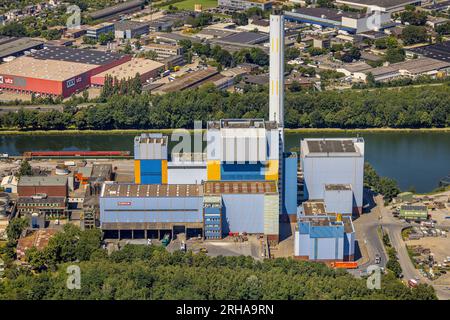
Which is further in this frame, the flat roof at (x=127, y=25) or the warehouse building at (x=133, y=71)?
the flat roof at (x=127, y=25)

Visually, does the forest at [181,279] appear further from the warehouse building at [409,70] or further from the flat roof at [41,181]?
the warehouse building at [409,70]

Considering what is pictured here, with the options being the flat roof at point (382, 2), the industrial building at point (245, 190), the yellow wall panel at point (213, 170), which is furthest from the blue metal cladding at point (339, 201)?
the flat roof at point (382, 2)

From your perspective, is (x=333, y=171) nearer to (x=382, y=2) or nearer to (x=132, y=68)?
(x=132, y=68)

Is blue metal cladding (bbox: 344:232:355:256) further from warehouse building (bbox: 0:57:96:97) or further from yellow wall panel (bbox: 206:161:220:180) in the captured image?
warehouse building (bbox: 0:57:96:97)

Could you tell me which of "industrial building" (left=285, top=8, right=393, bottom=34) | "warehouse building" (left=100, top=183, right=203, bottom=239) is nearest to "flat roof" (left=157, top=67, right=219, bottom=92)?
"industrial building" (left=285, top=8, right=393, bottom=34)

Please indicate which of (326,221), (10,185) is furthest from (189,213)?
(10,185)

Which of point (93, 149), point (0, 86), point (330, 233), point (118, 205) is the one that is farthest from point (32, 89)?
point (330, 233)
